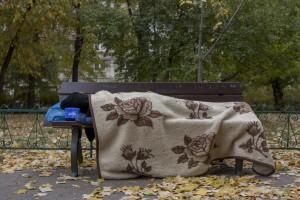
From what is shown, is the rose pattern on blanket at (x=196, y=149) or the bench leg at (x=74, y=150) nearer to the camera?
the rose pattern on blanket at (x=196, y=149)

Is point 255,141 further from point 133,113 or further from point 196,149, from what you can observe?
point 133,113

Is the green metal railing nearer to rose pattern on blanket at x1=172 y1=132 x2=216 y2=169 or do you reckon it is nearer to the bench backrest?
the bench backrest

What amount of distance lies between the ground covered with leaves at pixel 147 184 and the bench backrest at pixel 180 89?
0.89m

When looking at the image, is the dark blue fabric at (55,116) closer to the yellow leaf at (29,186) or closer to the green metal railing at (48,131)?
the yellow leaf at (29,186)

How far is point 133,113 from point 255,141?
1360 mm

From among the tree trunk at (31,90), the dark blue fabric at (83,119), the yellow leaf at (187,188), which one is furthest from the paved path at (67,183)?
the tree trunk at (31,90)

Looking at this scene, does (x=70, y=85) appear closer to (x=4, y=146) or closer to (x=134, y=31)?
(x=4, y=146)

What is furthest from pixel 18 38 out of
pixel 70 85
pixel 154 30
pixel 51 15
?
pixel 70 85

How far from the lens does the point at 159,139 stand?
17.9 feet

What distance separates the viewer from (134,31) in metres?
18.3

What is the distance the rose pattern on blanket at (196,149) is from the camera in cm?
545

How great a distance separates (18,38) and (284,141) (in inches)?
586

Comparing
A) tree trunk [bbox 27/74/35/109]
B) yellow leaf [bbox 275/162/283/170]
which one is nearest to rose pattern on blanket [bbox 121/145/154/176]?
yellow leaf [bbox 275/162/283/170]

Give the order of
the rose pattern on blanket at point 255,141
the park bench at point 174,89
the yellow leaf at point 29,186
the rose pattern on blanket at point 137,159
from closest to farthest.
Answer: the yellow leaf at point 29,186 < the rose pattern on blanket at point 137,159 < the rose pattern on blanket at point 255,141 < the park bench at point 174,89
